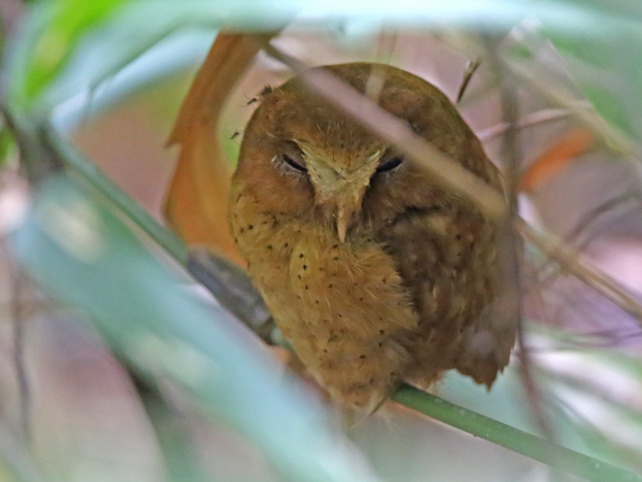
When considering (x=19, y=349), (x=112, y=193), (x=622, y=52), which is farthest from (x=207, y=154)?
(x=622, y=52)

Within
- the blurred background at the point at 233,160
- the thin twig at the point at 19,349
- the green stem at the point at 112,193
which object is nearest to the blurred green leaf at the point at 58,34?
the blurred background at the point at 233,160

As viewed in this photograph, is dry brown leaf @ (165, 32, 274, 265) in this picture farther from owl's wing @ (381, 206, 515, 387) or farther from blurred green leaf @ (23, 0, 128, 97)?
blurred green leaf @ (23, 0, 128, 97)

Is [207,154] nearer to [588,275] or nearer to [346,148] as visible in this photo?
[346,148]

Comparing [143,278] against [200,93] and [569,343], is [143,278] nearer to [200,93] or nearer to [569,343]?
[200,93]

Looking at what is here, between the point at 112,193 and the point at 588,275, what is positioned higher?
the point at 588,275

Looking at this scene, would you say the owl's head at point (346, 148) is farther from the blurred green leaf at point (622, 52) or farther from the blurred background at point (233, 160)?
the blurred green leaf at point (622, 52)
